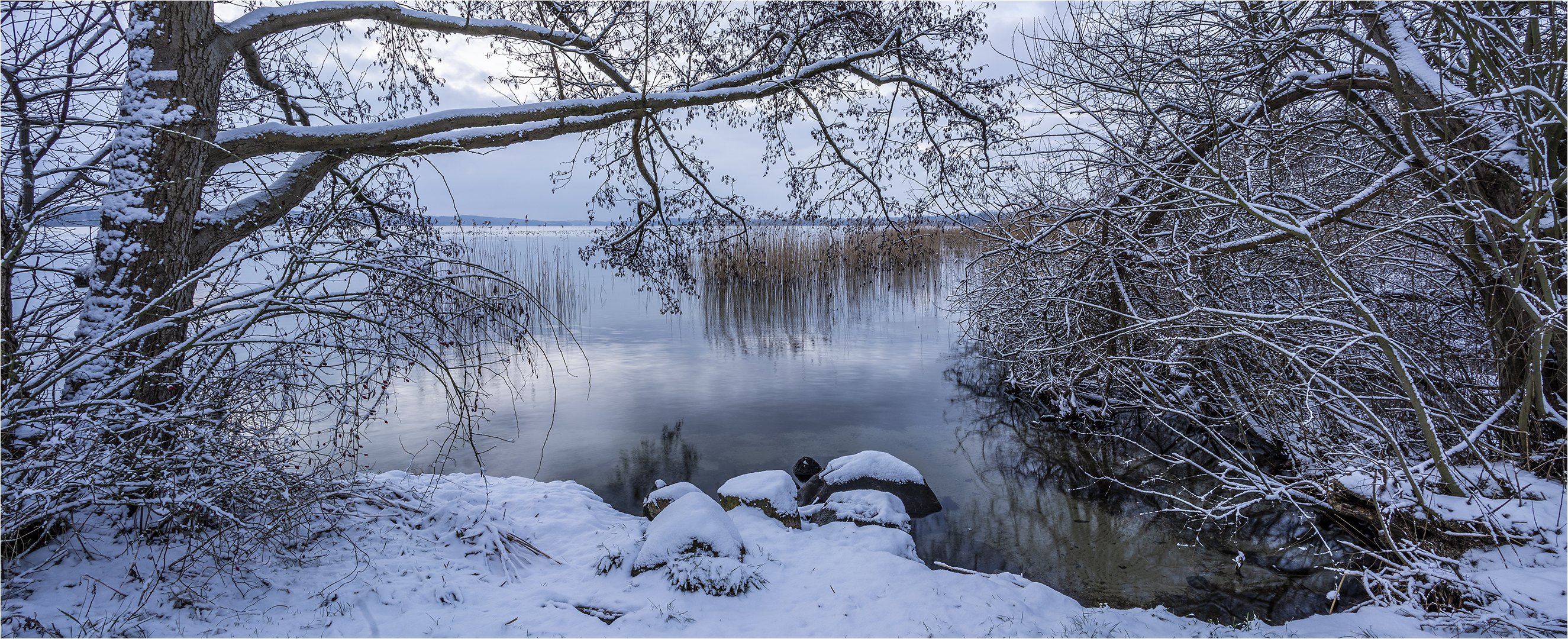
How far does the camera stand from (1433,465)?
3725 mm

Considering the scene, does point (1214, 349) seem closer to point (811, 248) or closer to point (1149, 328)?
point (1149, 328)

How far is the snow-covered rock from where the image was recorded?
3.79 meters

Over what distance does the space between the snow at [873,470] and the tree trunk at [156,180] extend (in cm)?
421

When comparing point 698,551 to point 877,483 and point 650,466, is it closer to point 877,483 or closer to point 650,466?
point 877,483

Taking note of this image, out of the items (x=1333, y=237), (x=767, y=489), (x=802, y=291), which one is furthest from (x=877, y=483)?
(x=802, y=291)

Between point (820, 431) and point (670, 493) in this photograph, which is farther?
point (820, 431)

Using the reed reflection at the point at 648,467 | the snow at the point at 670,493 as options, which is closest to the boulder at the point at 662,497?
the snow at the point at 670,493

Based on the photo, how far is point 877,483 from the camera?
5617 millimetres

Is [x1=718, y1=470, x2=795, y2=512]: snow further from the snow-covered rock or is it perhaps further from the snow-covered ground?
the snow-covered rock

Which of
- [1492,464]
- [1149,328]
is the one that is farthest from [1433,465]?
[1149,328]

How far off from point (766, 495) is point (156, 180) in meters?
3.98

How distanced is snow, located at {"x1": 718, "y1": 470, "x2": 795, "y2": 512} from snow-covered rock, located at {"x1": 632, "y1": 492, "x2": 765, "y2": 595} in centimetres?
72

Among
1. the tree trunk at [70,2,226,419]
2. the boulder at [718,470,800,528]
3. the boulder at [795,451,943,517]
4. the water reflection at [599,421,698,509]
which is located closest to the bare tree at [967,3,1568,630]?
the boulder at [795,451,943,517]

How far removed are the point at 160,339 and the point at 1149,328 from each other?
571cm
